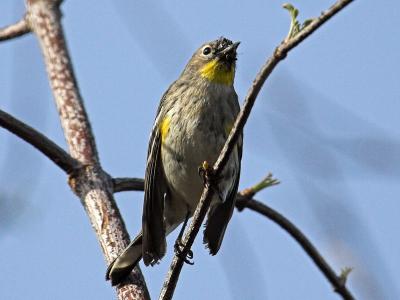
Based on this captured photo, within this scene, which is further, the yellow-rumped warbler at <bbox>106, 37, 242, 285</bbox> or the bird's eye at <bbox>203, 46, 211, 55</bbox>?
the bird's eye at <bbox>203, 46, 211, 55</bbox>

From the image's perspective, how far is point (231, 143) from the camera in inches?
155

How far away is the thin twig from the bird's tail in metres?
1.20

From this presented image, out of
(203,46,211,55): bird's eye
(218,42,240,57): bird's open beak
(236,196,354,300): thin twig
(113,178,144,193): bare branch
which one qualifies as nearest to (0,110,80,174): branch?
(113,178,144,193): bare branch

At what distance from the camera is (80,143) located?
5750 mm

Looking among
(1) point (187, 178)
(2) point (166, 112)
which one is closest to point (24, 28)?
(2) point (166, 112)

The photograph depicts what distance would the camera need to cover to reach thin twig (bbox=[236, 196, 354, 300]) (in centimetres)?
551

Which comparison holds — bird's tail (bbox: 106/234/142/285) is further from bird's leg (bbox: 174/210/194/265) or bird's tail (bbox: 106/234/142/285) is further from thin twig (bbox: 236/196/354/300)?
thin twig (bbox: 236/196/354/300)

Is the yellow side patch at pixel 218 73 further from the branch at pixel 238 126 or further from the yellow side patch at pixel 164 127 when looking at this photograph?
the branch at pixel 238 126

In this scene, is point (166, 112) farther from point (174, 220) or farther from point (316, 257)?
point (316, 257)

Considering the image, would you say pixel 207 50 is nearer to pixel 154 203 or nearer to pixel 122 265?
pixel 154 203

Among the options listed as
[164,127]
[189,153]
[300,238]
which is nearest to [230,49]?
[164,127]

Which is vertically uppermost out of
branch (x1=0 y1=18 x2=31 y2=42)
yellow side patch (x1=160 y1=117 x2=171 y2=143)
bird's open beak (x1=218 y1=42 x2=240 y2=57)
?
branch (x1=0 y1=18 x2=31 y2=42)

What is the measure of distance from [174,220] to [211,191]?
2.30 m

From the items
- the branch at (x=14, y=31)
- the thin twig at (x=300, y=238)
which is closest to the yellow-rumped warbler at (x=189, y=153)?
the thin twig at (x=300, y=238)
